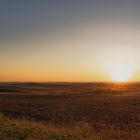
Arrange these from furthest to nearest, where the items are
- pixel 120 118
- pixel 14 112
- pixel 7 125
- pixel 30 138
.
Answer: pixel 14 112 < pixel 120 118 < pixel 7 125 < pixel 30 138

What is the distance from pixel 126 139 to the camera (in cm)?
1198

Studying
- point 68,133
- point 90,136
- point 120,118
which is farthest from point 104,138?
point 120,118

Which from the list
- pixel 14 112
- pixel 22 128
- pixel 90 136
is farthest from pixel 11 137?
pixel 14 112

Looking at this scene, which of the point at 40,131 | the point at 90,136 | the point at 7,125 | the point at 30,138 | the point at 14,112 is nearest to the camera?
the point at 30,138

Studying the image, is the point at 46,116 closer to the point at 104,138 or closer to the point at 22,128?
the point at 22,128

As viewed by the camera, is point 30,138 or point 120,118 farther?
point 120,118

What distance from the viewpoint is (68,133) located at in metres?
12.4

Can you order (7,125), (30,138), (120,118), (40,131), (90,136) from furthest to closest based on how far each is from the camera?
(120,118) → (7,125) → (40,131) → (90,136) → (30,138)

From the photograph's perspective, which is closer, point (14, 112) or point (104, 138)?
point (104, 138)

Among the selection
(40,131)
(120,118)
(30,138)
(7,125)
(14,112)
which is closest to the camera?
(30,138)

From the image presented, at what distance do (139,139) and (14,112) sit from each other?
18293 mm

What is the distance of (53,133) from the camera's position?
1245 centimetres

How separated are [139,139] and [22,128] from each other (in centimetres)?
455

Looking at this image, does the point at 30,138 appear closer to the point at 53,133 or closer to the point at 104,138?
the point at 53,133
